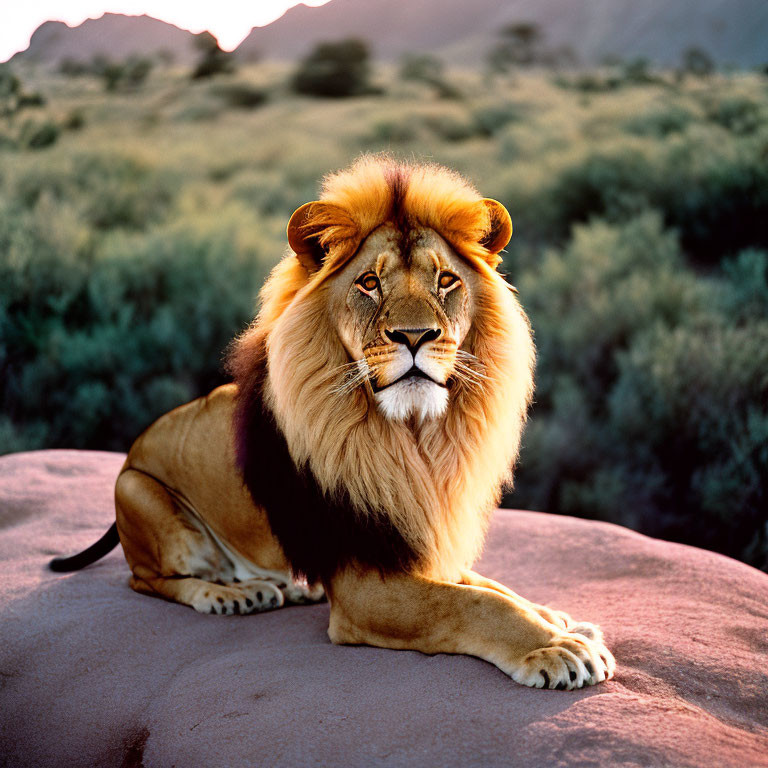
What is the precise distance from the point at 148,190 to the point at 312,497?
44.4 ft

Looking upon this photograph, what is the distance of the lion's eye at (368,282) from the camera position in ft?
9.61

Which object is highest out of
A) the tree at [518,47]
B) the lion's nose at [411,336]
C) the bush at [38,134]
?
the tree at [518,47]

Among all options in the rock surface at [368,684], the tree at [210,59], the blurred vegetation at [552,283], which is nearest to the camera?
the rock surface at [368,684]

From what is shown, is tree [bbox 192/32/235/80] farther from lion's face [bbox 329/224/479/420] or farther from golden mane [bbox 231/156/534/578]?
lion's face [bbox 329/224/479/420]

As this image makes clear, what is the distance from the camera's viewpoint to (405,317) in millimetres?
2738

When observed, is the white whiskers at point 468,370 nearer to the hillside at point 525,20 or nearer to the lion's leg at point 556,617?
the lion's leg at point 556,617

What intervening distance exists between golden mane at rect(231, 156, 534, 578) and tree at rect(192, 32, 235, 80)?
32260 mm

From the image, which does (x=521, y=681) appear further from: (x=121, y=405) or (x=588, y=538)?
(x=121, y=405)

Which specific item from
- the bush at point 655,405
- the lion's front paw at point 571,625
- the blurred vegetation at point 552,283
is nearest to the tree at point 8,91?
the blurred vegetation at point 552,283

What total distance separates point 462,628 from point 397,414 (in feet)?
2.62

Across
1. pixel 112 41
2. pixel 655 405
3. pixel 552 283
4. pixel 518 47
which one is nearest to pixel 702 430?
pixel 655 405

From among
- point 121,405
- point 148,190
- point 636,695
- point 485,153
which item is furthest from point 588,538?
point 485,153

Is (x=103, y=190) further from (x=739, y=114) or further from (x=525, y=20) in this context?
(x=525, y=20)

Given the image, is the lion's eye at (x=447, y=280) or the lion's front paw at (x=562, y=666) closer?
the lion's front paw at (x=562, y=666)
